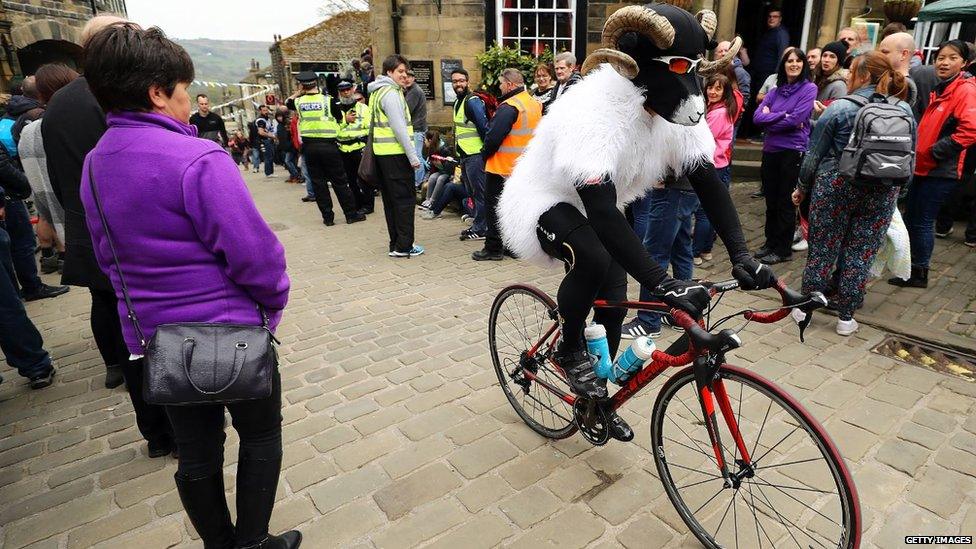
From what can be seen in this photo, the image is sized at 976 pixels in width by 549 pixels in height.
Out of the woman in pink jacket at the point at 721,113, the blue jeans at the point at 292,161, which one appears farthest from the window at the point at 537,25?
the woman in pink jacket at the point at 721,113

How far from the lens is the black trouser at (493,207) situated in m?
6.18

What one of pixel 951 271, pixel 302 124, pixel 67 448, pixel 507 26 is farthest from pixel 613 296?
pixel 507 26

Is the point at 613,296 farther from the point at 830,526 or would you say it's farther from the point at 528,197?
the point at 830,526

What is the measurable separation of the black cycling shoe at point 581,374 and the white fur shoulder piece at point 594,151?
20.9 inches

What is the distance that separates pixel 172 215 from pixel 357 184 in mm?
8102

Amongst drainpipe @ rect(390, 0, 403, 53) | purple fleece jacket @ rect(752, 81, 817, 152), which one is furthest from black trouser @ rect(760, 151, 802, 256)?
drainpipe @ rect(390, 0, 403, 53)

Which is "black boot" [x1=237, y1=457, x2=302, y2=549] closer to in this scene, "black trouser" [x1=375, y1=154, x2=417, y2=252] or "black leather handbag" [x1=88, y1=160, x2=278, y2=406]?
"black leather handbag" [x1=88, y1=160, x2=278, y2=406]

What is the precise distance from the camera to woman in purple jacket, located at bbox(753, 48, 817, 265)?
563cm

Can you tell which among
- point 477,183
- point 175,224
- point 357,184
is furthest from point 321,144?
point 175,224

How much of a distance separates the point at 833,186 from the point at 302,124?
7212mm

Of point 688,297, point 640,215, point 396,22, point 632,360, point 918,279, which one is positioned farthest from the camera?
point 396,22

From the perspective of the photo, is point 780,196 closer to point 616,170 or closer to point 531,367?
point 531,367

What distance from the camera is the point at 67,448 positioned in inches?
128

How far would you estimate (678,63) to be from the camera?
2082mm
